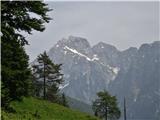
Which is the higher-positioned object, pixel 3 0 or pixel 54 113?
pixel 3 0

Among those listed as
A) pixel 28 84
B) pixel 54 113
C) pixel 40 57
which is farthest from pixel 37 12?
pixel 40 57

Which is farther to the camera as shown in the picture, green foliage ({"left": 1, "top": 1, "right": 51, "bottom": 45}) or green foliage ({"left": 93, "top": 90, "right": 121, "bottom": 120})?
green foliage ({"left": 93, "top": 90, "right": 121, "bottom": 120})

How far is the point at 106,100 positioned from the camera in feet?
373

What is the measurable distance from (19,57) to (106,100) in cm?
6883

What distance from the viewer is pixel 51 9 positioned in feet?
80.8

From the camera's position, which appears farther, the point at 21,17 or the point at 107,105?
the point at 107,105

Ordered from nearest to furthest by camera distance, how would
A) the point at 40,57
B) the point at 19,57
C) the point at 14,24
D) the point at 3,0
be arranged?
the point at 3,0, the point at 14,24, the point at 19,57, the point at 40,57

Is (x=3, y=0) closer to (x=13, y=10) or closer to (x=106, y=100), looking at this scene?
(x=13, y=10)

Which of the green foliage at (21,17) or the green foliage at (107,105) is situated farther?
the green foliage at (107,105)

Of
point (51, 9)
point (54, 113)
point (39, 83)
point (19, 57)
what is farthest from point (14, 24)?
point (39, 83)

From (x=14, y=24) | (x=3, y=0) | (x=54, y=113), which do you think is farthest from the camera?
(x=54, y=113)

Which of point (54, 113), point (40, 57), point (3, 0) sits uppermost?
point (40, 57)

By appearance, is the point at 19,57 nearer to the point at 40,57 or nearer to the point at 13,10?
the point at 13,10

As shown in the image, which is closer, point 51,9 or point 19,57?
point 51,9
